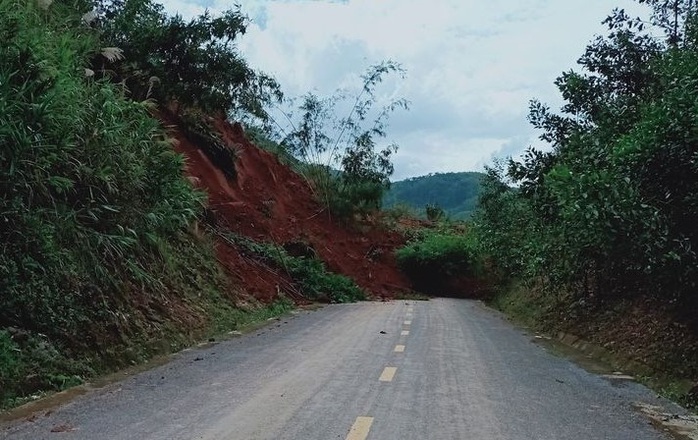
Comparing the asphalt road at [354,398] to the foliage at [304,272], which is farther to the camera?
the foliage at [304,272]

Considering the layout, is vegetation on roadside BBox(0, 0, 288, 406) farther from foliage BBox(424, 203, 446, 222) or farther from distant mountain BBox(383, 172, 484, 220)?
distant mountain BBox(383, 172, 484, 220)

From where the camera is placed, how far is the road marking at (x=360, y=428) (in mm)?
5512

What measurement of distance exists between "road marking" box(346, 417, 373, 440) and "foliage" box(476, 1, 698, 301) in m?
4.49

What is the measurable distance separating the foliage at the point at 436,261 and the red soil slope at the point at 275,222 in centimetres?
88

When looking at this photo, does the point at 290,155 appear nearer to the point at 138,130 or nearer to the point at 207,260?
the point at 207,260

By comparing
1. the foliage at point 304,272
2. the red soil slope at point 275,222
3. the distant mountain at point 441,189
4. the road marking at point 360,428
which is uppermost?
the distant mountain at point 441,189

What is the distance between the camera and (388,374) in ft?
27.8

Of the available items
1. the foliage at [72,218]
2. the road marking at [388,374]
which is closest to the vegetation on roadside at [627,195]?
the road marking at [388,374]

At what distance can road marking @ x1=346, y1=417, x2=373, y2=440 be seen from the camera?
18.1 ft

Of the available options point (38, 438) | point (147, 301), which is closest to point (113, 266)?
point (147, 301)

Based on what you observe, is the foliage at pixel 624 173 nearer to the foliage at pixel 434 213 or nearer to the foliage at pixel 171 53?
the foliage at pixel 171 53

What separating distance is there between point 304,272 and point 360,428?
65.9 ft

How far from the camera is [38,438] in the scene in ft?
17.6

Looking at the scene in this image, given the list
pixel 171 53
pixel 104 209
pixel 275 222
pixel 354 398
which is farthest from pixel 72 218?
pixel 275 222
